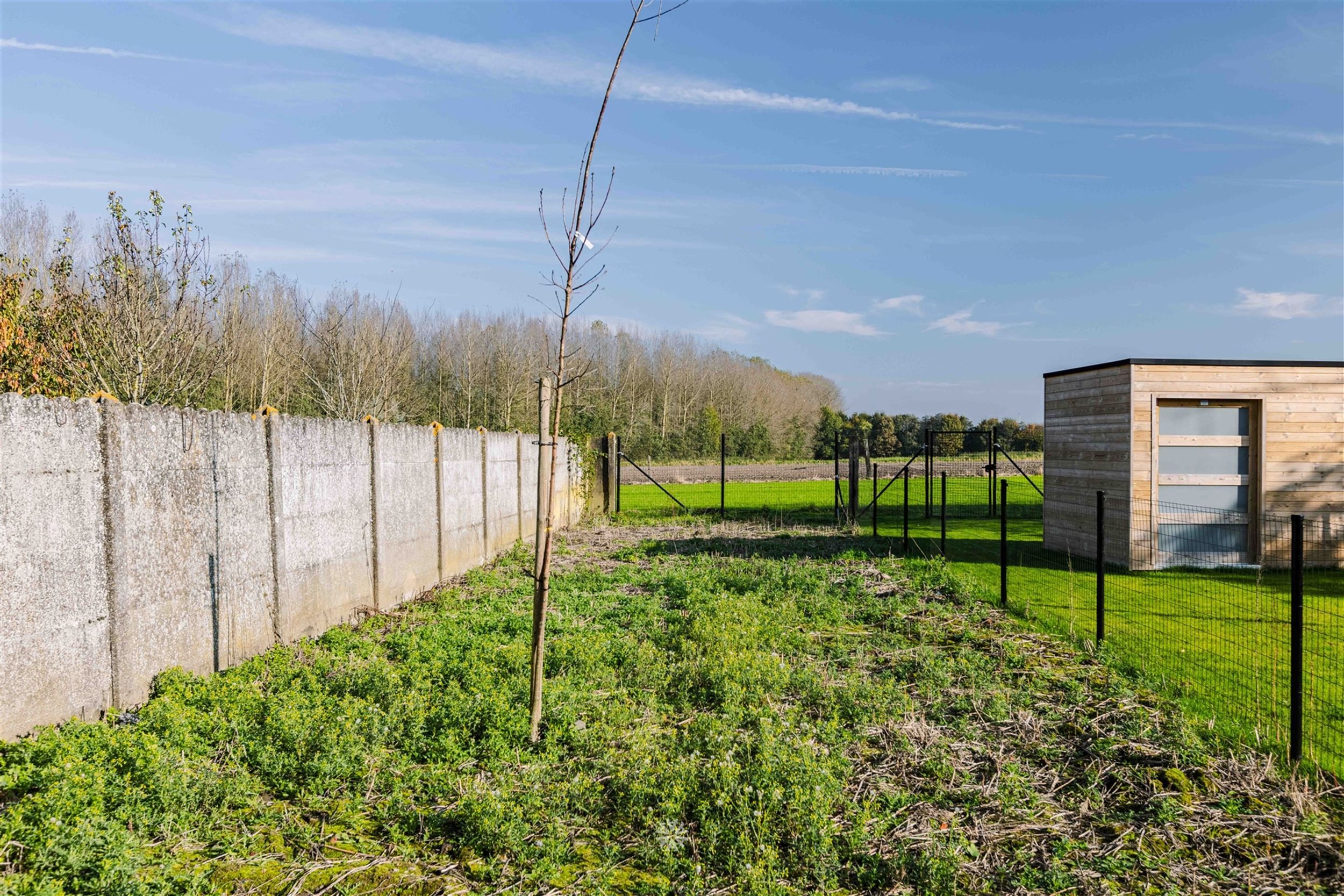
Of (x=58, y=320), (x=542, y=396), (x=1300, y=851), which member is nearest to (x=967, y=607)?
(x=1300, y=851)

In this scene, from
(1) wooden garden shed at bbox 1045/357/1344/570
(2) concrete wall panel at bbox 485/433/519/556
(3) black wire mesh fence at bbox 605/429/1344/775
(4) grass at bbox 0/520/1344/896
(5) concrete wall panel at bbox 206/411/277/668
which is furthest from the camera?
(2) concrete wall panel at bbox 485/433/519/556

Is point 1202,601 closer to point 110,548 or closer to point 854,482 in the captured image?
point 854,482

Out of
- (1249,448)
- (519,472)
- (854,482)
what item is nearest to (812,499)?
(854,482)

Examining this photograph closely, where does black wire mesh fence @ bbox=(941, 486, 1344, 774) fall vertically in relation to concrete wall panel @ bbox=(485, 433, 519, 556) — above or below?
below

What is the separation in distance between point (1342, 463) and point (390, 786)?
14022mm

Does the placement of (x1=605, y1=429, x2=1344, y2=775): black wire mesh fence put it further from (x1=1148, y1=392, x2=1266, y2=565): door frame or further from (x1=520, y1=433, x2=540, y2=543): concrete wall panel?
(x1=520, y1=433, x2=540, y2=543): concrete wall panel

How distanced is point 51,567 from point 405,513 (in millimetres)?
4693

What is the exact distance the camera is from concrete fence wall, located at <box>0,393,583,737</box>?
14.3ft

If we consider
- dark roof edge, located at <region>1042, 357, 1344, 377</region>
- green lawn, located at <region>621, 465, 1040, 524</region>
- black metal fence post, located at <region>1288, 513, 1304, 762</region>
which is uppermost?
dark roof edge, located at <region>1042, 357, 1344, 377</region>

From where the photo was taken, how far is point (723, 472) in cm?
1723

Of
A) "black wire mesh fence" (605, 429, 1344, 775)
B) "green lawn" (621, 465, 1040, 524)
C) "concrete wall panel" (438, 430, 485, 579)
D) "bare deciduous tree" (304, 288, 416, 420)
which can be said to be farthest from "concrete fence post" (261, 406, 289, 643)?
"bare deciduous tree" (304, 288, 416, 420)

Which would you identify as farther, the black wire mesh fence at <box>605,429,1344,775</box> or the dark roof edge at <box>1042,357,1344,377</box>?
the dark roof edge at <box>1042,357,1344,377</box>

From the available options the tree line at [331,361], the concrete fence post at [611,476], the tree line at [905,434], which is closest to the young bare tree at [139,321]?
the tree line at [331,361]

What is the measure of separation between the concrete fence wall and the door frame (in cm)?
1054
